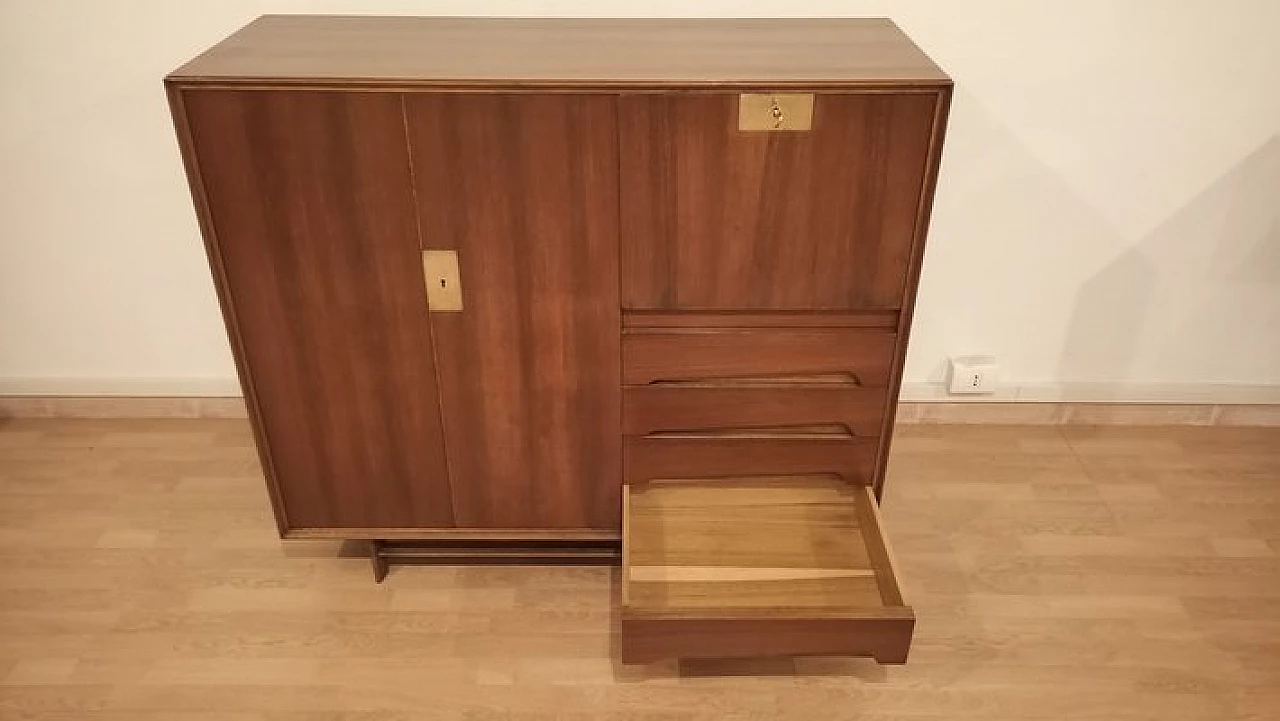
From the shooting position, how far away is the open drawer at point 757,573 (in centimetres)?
142

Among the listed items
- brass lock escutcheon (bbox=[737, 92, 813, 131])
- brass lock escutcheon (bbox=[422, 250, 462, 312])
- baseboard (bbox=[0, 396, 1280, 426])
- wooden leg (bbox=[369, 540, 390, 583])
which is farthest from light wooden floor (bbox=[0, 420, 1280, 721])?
brass lock escutcheon (bbox=[737, 92, 813, 131])

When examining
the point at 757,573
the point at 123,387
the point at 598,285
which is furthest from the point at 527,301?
the point at 123,387

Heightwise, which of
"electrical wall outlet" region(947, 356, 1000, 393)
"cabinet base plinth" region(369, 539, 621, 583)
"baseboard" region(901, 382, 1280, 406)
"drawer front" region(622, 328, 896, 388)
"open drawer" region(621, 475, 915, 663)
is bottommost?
"cabinet base plinth" region(369, 539, 621, 583)

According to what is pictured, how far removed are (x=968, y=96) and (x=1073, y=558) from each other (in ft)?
3.28

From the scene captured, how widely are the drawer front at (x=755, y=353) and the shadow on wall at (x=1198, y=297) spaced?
91cm

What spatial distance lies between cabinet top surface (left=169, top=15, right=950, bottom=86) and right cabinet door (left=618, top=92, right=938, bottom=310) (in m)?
0.05

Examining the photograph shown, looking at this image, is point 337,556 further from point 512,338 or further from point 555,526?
point 512,338

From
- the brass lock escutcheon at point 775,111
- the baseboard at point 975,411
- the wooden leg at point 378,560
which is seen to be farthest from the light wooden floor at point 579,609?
the brass lock escutcheon at point 775,111

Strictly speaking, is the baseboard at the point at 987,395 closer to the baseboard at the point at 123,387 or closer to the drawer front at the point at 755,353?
the baseboard at the point at 123,387

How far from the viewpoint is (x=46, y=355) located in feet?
7.54

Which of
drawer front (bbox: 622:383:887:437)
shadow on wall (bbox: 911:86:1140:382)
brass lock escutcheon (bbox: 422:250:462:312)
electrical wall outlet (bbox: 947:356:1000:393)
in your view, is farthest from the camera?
electrical wall outlet (bbox: 947:356:1000:393)

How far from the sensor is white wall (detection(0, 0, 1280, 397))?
6.21 ft

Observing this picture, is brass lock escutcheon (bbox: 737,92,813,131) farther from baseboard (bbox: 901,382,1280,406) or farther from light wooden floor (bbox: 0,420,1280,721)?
baseboard (bbox: 901,382,1280,406)

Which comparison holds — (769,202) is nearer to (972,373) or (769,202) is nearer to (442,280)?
(442,280)
